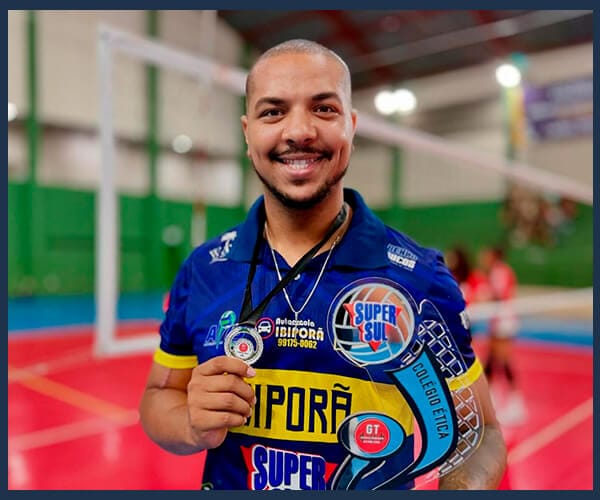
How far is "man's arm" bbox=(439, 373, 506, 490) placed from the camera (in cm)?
132

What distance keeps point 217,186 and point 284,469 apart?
769 centimetres

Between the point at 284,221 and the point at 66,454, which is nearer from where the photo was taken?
the point at 284,221

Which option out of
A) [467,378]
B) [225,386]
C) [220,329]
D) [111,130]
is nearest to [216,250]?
[220,329]

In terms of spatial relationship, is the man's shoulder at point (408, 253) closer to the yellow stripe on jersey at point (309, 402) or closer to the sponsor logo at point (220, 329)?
the yellow stripe on jersey at point (309, 402)

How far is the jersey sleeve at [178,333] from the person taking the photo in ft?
5.02

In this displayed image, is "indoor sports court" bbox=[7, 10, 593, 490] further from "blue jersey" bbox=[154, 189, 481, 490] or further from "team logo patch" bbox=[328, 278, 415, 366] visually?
"team logo patch" bbox=[328, 278, 415, 366]

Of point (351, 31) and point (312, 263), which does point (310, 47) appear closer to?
point (312, 263)

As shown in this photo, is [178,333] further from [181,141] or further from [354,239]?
[181,141]

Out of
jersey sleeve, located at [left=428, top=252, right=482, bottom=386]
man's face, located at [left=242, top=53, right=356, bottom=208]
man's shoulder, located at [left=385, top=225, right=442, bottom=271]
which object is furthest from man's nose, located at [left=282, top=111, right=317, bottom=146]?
jersey sleeve, located at [left=428, top=252, right=482, bottom=386]

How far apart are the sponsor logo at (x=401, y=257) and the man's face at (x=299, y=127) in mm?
273

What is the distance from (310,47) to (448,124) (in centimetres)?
1531

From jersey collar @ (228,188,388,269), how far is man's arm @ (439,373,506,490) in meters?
0.45

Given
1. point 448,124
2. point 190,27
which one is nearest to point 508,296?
point 190,27

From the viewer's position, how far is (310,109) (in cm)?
126
